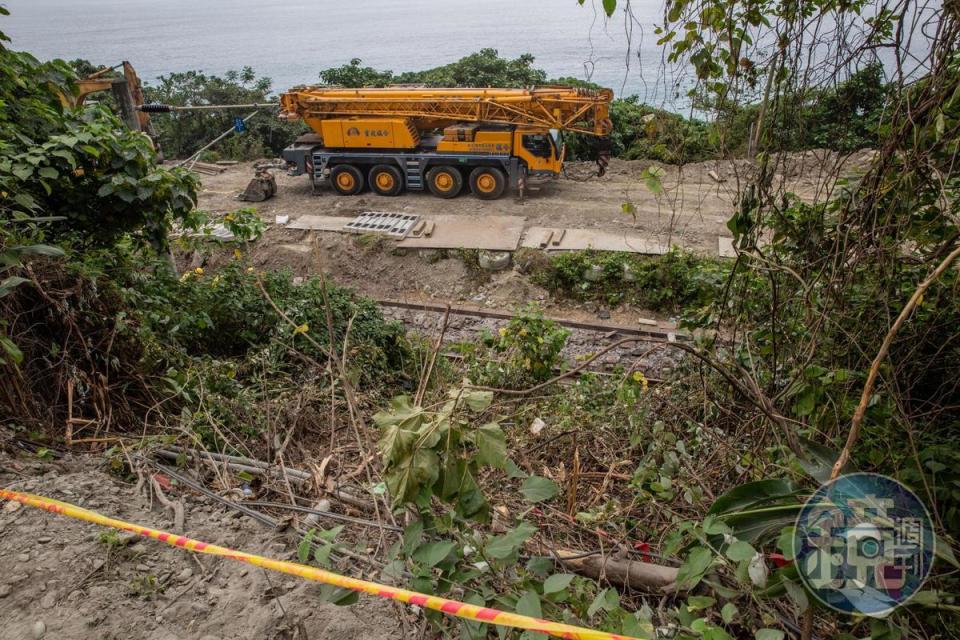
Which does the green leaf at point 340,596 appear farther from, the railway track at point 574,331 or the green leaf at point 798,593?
the railway track at point 574,331

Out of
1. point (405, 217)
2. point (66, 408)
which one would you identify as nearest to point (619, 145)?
point (405, 217)

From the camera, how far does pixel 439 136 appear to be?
14859 mm

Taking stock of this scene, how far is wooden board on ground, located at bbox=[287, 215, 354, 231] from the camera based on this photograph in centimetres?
1326

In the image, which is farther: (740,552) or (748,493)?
(748,493)

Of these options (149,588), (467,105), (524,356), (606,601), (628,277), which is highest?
(467,105)

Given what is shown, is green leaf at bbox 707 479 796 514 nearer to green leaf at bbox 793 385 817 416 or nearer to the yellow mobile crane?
green leaf at bbox 793 385 817 416

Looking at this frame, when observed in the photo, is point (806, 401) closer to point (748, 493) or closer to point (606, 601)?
point (748, 493)

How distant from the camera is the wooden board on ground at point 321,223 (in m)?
13.3

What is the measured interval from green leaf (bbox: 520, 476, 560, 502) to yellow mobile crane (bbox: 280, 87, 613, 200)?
39.2 feet

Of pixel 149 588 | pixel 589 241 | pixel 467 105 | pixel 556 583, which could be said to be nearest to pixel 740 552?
pixel 556 583

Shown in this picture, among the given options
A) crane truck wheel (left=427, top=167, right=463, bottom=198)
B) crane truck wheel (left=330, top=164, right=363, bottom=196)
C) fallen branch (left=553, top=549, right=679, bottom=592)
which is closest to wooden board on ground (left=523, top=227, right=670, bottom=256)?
crane truck wheel (left=427, top=167, right=463, bottom=198)

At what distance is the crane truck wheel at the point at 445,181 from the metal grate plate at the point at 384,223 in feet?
4.08

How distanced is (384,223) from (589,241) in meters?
4.46

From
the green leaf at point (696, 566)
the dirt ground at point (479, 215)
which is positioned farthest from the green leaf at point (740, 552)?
the dirt ground at point (479, 215)
